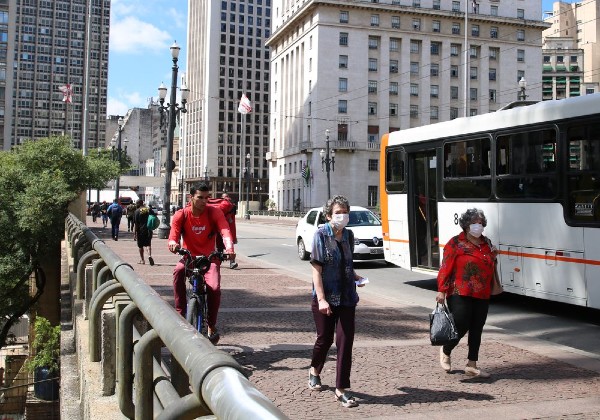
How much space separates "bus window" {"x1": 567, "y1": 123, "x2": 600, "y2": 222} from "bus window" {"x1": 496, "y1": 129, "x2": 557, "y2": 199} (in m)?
0.36

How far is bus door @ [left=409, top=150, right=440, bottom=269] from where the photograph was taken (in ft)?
46.0

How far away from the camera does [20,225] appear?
24.9 metres

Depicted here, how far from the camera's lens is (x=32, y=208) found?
25.3 metres

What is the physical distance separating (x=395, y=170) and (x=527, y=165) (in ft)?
14.0

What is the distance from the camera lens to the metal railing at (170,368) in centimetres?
164

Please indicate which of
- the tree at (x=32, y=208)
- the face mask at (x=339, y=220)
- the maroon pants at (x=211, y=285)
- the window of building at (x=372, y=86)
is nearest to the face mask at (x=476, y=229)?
the face mask at (x=339, y=220)

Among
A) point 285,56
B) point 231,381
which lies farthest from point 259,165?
point 231,381

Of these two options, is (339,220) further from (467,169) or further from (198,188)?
(467,169)

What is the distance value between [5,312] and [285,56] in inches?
2992

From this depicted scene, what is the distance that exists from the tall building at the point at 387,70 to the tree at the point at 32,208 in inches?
2145

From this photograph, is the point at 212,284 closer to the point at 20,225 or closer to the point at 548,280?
the point at 548,280

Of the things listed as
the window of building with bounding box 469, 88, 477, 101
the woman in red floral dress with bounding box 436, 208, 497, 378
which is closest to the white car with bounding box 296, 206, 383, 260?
the woman in red floral dress with bounding box 436, 208, 497, 378

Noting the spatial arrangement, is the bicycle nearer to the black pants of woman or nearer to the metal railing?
the metal railing

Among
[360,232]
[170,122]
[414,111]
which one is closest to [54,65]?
[414,111]
